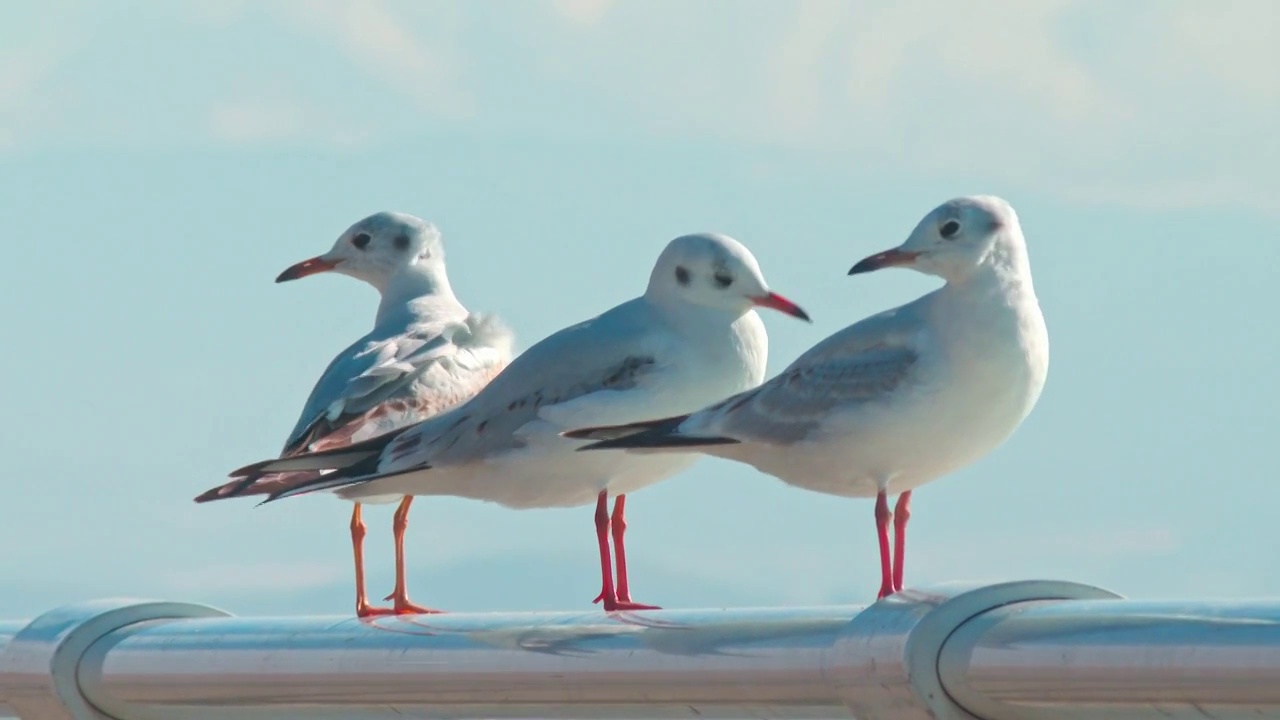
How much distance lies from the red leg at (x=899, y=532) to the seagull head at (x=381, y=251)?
9.11ft

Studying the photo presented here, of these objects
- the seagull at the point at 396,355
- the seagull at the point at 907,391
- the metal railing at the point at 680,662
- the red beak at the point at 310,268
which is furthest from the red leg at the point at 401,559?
the metal railing at the point at 680,662

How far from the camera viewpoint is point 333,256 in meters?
7.74

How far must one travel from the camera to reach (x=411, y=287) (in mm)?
7434

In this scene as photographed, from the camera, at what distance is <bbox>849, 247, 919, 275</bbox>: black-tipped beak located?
4.77 m

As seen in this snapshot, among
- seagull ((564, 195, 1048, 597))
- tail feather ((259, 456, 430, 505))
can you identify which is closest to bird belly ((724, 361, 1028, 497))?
seagull ((564, 195, 1048, 597))

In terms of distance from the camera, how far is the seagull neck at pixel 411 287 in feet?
24.2

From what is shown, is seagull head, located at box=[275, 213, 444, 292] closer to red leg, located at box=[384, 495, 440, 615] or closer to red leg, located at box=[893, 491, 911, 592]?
red leg, located at box=[384, 495, 440, 615]

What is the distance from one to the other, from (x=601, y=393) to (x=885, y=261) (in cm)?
91

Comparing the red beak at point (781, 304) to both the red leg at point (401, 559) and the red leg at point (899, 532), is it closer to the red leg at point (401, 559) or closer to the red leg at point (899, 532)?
the red leg at point (899, 532)

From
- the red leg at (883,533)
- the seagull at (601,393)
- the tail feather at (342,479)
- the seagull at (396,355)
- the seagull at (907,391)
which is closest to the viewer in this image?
the seagull at (907,391)

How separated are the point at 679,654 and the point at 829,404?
8.79 feet

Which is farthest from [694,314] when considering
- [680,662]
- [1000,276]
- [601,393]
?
[680,662]

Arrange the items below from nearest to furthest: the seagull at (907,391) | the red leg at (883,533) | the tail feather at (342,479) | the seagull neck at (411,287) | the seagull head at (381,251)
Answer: the seagull at (907,391) < the red leg at (883,533) < the tail feather at (342,479) < the seagull neck at (411,287) < the seagull head at (381,251)

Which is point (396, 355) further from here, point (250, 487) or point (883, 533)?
point (883, 533)
